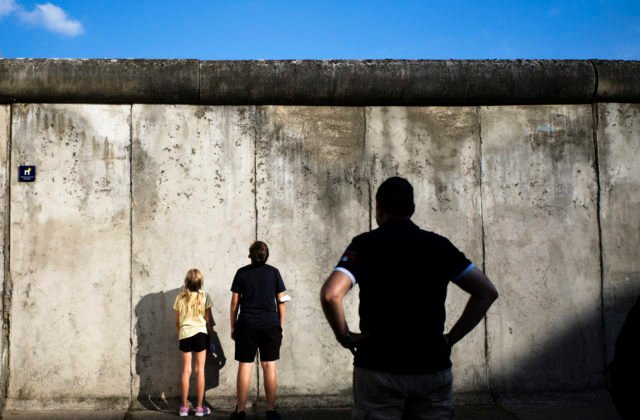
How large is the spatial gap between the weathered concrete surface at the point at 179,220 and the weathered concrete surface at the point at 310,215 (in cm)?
24

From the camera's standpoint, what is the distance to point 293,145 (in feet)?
21.5

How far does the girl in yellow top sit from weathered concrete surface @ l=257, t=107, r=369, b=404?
82 centimetres

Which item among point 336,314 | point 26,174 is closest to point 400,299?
point 336,314

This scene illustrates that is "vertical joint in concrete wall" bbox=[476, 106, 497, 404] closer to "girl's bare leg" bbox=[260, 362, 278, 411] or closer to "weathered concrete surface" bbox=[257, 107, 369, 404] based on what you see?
"weathered concrete surface" bbox=[257, 107, 369, 404]

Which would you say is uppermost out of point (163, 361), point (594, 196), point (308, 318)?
point (594, 196)

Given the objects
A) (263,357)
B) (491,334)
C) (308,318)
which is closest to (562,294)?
(491,334)

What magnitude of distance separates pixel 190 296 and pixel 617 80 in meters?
4.97

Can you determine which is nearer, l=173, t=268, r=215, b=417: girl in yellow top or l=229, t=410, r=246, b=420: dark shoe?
l=229, t=410, r=246, b=420: dark shoe

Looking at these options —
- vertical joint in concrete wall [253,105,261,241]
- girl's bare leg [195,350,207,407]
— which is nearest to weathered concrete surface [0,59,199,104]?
vertical joint in concrete wall [253,105,261,241]

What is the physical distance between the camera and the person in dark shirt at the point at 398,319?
2770mm

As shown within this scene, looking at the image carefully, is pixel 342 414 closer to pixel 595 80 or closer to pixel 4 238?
pixel 4 238

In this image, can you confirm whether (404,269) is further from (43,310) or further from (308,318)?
(43,310)

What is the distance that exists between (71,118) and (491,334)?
16.0 feet

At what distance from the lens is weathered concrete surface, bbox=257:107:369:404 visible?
A: 20.9 ft
